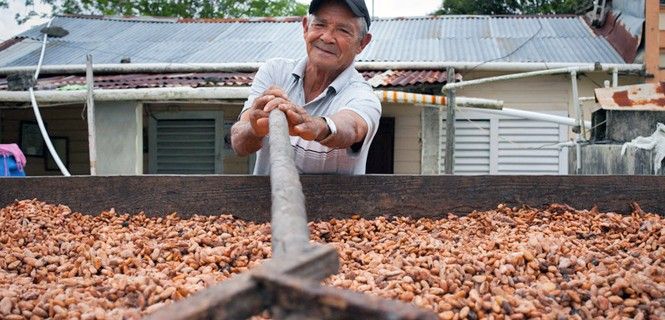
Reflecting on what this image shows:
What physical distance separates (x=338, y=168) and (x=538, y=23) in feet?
28.5

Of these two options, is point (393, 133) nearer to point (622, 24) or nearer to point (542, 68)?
point (542, 68)

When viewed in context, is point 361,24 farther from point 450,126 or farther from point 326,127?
point 450,126

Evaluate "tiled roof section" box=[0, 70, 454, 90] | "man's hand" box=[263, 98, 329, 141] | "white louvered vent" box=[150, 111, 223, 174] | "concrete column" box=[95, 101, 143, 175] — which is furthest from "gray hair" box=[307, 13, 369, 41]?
"white louvered vent" box=[150, 111, 223, 174]

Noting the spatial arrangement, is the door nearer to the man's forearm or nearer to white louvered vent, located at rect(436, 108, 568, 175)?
white louvered vent, located at rect(436, 108, 568, 175)

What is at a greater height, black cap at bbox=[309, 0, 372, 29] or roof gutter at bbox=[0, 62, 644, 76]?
roof gutter at bbox=[0, 62, 644, 76]

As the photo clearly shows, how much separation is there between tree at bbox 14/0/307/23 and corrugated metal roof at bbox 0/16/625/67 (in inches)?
295

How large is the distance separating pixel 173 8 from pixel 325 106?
18.0m

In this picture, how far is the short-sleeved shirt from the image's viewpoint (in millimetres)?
2244

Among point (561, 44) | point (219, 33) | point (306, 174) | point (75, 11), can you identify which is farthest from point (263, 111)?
point (75, 11)

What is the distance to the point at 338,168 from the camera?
2.31 meters

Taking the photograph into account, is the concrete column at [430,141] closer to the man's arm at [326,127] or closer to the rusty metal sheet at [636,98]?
the rusty metal sheet at [636,98]

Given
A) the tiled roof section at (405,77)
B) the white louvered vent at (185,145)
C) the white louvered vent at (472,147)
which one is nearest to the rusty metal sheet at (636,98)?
the tiled roof section at (405,77)

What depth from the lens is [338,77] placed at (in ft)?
7.82

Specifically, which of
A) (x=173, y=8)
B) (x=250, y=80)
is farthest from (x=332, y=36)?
(x=173, y=8)
